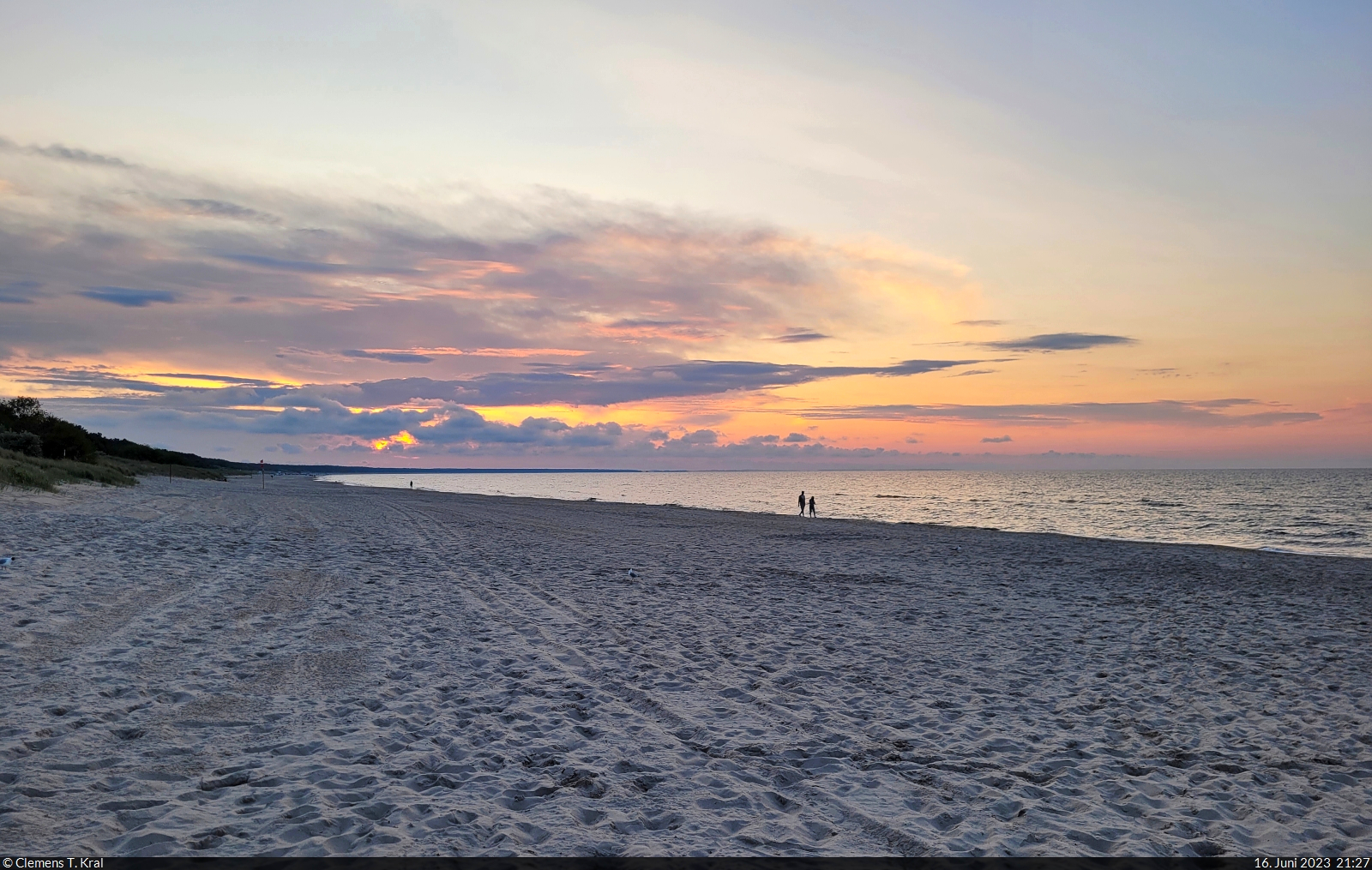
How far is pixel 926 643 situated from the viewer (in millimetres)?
10484

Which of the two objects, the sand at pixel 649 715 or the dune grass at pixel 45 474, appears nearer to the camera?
the sand at pixel 649 715

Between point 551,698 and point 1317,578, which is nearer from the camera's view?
point 551,698

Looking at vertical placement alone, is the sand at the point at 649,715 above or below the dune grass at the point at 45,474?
below

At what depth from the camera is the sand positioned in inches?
183

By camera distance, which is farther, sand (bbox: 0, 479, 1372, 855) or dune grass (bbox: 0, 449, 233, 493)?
dune grass (bbox: 0, 449, 233, 493)

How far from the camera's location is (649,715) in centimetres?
692

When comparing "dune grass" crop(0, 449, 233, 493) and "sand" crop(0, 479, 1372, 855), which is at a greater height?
"dune grass" crop(0, 449, 233, 493)

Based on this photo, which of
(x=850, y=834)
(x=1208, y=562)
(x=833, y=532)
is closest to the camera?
(x=850, y=834)

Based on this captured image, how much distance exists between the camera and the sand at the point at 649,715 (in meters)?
4.65

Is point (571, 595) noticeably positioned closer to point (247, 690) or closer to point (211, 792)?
point (247, 690)

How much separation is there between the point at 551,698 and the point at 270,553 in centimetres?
1249

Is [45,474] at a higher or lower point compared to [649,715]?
higher

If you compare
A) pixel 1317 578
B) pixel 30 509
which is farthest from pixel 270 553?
pixel 1317 578

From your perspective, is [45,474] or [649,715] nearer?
[649,715]
